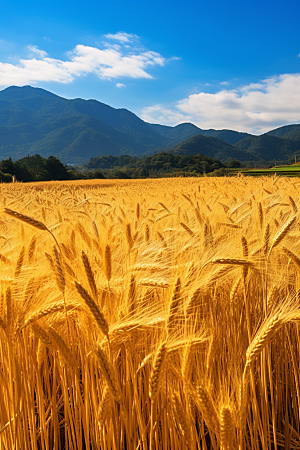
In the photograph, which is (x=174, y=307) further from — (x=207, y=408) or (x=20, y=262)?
(x=20, y=262)

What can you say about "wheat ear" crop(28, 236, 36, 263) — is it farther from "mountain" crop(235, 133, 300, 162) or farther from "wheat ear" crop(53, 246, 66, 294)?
"mountain" crop(235, 133, 300, 162)

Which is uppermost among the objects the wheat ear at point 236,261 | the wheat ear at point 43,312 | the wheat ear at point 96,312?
the wheat ear at point 236,261

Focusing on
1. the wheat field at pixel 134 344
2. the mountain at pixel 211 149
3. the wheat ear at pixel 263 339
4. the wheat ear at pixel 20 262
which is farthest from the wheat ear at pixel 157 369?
the mountain at pixel 211 149

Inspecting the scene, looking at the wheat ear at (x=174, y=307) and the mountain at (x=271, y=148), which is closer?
the wheat ear at (x=174, y=307)

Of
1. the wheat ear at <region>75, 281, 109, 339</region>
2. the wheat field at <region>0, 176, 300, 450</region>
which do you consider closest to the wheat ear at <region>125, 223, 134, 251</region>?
the wheat field at <region>0, 176, 300, 450</region>

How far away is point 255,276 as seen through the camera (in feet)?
5.75

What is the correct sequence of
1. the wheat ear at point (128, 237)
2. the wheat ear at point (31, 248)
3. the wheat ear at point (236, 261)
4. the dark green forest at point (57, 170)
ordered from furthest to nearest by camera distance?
the dark green forest at point (57, 170), the wheat ear at point (128, 237), the wheat ear at point (31, 248), the wheat ear at point (236, 261)

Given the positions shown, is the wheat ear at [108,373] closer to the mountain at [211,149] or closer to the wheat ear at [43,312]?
the wheat ear at [43,312]

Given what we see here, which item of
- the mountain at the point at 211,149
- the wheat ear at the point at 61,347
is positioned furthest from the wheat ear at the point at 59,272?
the mountain at the point at 211,149

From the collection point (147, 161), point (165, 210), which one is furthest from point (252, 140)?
point (165, 210)

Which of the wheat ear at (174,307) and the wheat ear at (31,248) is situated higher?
the wheat ear at (31,248)

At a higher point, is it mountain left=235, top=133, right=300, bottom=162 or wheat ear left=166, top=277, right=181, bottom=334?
mountain left=235, top=133, right=300, bottom=162

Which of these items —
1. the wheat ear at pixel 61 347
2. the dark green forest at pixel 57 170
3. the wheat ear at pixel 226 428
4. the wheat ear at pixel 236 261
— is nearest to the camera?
the wheat ear at pixel 226 428

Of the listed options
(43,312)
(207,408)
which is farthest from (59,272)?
(207,408)
